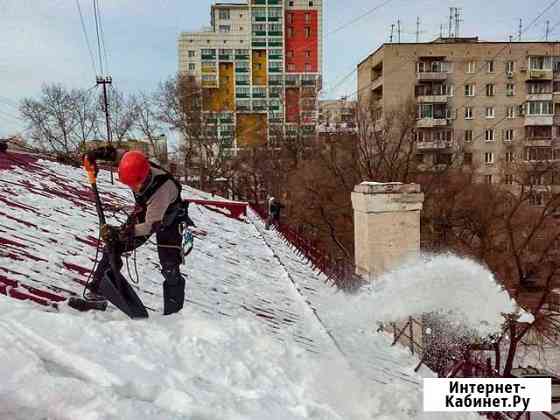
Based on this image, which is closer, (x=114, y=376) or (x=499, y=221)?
(x=114, y=376)

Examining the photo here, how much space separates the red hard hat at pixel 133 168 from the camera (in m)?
4.25

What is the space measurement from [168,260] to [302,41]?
68111mm

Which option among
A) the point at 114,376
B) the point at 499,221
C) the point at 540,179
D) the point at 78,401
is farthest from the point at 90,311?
the point at 540,179

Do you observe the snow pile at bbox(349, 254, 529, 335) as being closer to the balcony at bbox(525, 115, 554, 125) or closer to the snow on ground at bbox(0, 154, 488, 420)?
the snow on ground at bbox(0, 154, 488, 420)

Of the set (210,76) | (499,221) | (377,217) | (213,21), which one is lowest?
(499,221)

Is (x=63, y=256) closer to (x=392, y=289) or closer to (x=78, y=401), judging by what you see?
(x=78, y=401)

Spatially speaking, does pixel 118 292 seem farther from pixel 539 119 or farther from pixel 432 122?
pixel 539 119

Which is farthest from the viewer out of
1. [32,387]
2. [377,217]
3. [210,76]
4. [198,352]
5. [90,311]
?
[210,76]

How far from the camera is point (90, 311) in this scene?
4098 mm

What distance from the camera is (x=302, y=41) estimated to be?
68312 millimetres

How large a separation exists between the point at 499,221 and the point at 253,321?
1984 centimetres

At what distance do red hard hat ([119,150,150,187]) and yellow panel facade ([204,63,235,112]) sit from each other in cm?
3858

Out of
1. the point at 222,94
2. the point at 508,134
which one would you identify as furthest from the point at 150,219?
the point at 222,94

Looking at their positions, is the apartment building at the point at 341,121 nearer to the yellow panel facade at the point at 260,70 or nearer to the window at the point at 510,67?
the window at the point at 510,67
